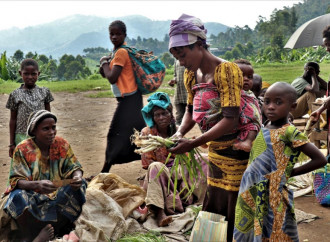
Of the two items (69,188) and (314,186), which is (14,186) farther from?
(314,186)

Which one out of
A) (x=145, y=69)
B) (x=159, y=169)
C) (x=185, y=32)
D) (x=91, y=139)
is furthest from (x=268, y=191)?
(x=91, y=139)

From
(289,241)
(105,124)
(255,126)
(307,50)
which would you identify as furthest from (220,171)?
(307,50)

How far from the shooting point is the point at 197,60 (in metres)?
2.78

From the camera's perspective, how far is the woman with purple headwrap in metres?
2.67

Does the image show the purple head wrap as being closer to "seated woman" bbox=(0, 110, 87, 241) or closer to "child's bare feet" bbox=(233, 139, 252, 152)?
"child's bare feet" bbox=(233, 139, 252, 152)

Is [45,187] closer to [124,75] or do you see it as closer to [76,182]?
[76,182]

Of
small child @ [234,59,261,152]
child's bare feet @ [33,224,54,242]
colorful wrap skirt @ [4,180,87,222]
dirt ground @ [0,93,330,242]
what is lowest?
dirt ground @ [0,93,330,242]

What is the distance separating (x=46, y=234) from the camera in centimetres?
357

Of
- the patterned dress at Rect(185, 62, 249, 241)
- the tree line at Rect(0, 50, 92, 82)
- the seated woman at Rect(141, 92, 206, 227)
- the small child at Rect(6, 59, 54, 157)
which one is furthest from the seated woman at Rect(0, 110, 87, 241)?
the tree line at Rect(0, 50, 92, 82)

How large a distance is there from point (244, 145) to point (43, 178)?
70.8 inches

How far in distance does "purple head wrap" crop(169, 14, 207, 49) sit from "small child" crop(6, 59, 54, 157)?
2.53 metres

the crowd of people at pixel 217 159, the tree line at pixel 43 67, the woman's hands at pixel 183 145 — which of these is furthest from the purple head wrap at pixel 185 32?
the tree line at pixel 43 67

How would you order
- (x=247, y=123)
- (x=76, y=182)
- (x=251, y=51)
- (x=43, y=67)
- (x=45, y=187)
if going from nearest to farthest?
(x=247, y=123), (x=45, y=187), (x=76, y=182), (x=43, y=67), (x=251, y=51)

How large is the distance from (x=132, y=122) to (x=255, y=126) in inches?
105
